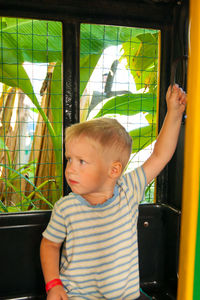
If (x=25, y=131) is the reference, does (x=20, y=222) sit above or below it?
below

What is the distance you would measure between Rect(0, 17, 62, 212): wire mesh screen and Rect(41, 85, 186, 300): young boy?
433mm

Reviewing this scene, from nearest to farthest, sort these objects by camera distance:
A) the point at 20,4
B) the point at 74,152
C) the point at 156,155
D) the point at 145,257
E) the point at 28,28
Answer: the point at 74,152 → the point at 156,155 → the point at 20,4 → the point at 145,257 → the point at 28,28

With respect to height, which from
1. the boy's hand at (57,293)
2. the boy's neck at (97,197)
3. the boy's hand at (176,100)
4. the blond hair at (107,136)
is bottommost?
the boy's hand at (57,293)

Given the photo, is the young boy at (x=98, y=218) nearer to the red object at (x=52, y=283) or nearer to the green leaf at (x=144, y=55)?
the red object at (x=52, y=283)

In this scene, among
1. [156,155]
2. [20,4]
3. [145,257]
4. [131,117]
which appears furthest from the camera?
[131,117]

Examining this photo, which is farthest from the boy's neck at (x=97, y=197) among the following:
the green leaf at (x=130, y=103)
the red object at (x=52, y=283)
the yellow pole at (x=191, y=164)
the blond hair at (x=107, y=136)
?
the green leaf at (x=130, y=103)

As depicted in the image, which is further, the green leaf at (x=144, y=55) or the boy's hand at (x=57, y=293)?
the green leaf at (x=144, y=55)

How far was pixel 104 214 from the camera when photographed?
895mm

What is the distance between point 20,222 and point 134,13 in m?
0.86

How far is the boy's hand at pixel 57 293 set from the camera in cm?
83

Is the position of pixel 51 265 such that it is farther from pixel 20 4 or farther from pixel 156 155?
pixel 20 4

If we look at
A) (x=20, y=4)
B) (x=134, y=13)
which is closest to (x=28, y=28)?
(x=20, y=4)

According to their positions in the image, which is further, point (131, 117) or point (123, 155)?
point (131, 117)

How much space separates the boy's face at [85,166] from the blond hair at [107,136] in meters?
0.02
